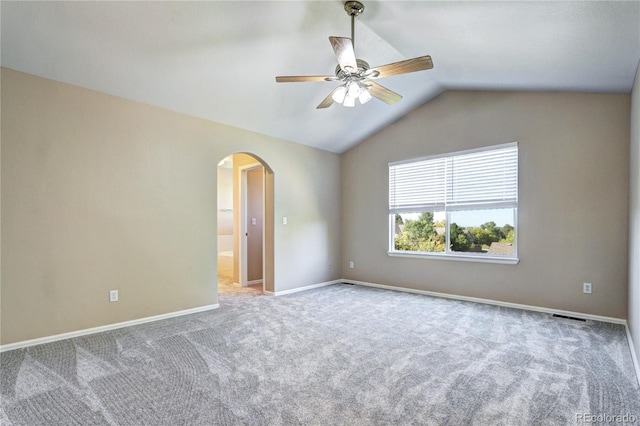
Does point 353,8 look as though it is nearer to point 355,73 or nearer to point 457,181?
point 355,73

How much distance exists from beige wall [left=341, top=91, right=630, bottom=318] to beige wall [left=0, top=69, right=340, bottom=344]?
9.98ft

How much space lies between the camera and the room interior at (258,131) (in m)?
2.69

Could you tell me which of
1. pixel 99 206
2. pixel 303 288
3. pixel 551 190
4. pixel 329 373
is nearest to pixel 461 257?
pixel 551 190

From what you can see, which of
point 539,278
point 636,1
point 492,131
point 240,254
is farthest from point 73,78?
point 539,278

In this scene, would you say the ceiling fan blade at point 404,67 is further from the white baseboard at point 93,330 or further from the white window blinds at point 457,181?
the white baseboard at point 93,330

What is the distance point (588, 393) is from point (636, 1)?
2538 mm

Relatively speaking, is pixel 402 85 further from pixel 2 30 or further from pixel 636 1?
pixel 2 30

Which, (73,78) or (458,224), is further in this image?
(458,224)

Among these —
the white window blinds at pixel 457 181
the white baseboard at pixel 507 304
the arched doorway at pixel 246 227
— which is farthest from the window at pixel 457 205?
the arched doorway at pixel 246 227

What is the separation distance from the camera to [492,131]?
4.41 m

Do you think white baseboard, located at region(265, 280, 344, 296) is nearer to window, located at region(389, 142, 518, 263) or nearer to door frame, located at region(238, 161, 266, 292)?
door frame, located at region(238, 161, 266, 292)

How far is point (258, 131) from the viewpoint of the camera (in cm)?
482

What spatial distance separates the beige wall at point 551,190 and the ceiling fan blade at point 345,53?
2.76 m

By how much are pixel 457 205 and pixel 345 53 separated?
314 centimetres
